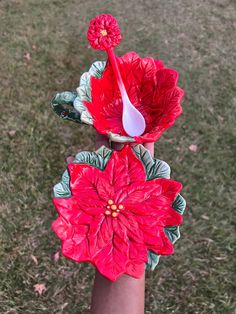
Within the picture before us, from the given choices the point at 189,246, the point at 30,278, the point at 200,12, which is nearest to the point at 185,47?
the point at 200,12

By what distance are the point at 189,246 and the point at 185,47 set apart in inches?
65.6

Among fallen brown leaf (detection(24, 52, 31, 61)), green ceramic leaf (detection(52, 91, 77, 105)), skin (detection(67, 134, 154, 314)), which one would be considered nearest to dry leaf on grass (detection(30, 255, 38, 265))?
skin (detection(67, 134, 154, 314))

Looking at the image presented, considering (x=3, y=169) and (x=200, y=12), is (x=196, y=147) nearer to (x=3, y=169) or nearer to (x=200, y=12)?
(x=3, y=169)

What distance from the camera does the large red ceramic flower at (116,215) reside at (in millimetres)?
1131

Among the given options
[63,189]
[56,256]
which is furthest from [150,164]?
[56,256]

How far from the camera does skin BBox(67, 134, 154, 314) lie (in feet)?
3.72

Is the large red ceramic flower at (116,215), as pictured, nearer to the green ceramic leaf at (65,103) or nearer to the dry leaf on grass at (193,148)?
the green ceramic leaf at (65,103)

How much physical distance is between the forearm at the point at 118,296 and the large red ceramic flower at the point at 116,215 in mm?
80

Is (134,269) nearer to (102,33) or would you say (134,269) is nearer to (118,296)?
(118,296)

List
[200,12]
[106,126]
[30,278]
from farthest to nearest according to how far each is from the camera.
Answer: [200,12]
[30,278]
[106,126]

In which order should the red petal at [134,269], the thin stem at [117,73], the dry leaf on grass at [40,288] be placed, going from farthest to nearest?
the dry leaf on grass at [40,288] < the thin stem at [117,73] < the red petal at [134,269]

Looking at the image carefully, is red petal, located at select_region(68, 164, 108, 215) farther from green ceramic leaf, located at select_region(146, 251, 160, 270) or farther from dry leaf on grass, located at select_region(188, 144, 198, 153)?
dry leaf on grass, located at select_region(188, 144, 198, 153)

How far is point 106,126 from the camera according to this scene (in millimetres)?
1369

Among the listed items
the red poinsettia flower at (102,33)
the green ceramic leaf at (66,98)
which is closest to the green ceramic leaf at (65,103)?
the green ceramic leaf at (66,98)
